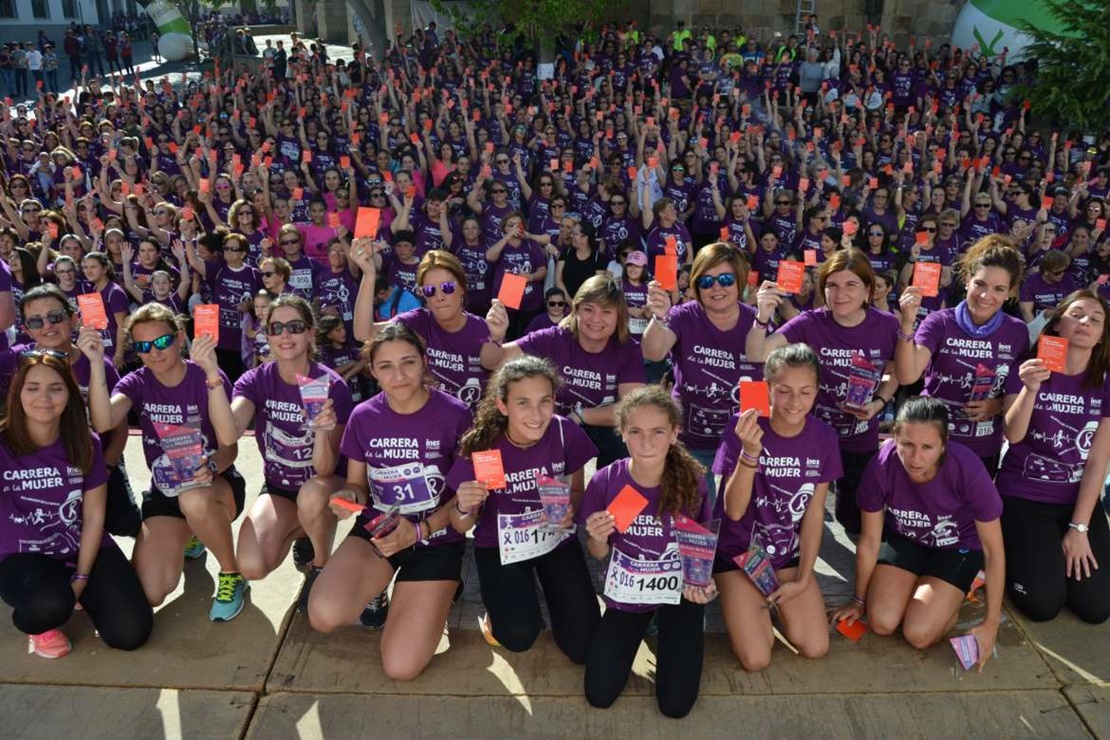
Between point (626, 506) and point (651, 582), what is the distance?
0.41m

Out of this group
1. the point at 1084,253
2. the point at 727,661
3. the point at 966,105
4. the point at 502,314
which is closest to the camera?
the point at 727,661

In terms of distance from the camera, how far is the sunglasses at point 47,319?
4.36 m

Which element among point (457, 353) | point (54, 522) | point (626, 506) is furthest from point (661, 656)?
point (54, 522)

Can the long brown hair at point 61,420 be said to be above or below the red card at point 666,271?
below

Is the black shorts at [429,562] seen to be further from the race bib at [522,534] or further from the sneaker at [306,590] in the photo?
the sneaker at [306,590]

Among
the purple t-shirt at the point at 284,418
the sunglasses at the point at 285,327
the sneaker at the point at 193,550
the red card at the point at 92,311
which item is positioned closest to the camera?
the red card at the point at 92,311

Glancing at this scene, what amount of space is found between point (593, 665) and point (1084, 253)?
805cm

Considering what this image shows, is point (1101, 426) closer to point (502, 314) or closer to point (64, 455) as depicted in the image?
point (502, 314)

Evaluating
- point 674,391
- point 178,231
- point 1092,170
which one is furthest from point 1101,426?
point 1092,170

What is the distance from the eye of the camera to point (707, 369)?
4617 millimetres

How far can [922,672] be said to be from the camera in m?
3.67

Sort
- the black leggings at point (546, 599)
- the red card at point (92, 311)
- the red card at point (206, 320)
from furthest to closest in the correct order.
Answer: the red card at point (92, 311) < the red card at point (206, 320) < the black leggings at point (546, 599)

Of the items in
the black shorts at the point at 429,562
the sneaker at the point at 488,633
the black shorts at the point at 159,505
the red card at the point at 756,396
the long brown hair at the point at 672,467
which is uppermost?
the red card at the point at 756,396

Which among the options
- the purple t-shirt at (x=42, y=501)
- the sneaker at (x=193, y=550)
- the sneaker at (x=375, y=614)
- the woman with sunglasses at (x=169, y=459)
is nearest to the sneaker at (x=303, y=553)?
the woman with sunglasses at (x=169, y=459)
